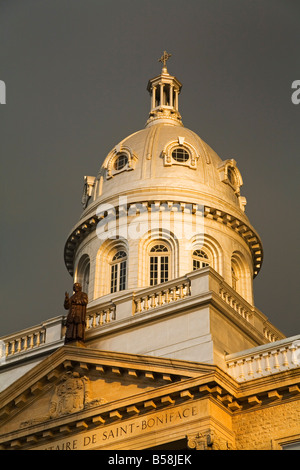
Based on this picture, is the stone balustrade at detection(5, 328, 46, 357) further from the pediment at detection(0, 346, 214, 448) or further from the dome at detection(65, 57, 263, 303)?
the dome at detection(65, 57, 263, 303)

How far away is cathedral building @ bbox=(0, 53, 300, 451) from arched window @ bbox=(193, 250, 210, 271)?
6cm

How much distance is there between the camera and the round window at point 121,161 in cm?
4716

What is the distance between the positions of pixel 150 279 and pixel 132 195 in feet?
14.3

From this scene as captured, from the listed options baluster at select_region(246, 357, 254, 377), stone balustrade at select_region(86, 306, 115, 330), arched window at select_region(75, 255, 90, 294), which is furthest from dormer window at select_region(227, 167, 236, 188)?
baluster at select_region(246, 357, 254, 377)

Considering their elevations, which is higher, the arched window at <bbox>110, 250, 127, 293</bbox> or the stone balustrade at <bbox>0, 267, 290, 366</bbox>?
the arched window at <bbox>110, 250, 127, 293</bbox>

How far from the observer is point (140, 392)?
30219 millimetres

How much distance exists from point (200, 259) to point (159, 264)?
77.3 inches

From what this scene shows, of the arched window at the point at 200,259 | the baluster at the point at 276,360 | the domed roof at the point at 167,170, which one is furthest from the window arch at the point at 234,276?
the baluster at the point at 276,360

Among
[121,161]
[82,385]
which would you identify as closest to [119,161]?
[121,161]

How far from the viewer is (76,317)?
33969mm

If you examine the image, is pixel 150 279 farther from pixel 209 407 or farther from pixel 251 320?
pixel 209 407

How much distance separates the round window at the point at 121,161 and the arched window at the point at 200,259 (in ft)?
20.6

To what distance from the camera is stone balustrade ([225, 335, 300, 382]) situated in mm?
29938
